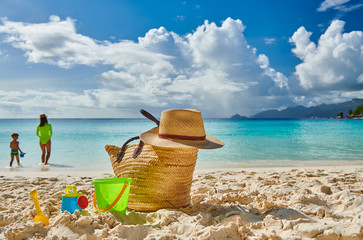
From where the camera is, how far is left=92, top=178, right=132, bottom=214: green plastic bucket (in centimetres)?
256

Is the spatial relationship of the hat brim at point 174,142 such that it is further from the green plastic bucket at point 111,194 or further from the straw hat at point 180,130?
the green plastic bucket at point 111,194

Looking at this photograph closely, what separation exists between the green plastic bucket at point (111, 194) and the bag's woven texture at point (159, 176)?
25 cm

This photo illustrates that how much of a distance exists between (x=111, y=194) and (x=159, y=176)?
47cm

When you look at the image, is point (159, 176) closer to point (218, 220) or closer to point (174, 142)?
point (174, 142)

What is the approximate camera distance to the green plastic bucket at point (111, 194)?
2.56 meters

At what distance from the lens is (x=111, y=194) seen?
258 centimetres

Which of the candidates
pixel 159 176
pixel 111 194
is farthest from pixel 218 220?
pixel 111 194

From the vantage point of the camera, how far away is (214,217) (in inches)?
98.8

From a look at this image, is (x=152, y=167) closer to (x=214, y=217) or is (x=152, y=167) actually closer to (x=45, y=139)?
(x=214, y=217)

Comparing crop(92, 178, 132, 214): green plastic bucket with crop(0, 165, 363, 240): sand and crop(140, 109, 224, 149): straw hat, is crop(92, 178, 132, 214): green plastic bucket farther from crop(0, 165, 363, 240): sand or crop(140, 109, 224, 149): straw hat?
crop(140, 109, 224, 149): straw hat

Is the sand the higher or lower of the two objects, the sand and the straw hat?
the lower

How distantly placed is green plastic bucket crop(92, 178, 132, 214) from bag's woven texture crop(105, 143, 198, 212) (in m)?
0.25

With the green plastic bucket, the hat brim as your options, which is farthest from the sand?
the hat brim

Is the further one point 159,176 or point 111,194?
point 159,176
